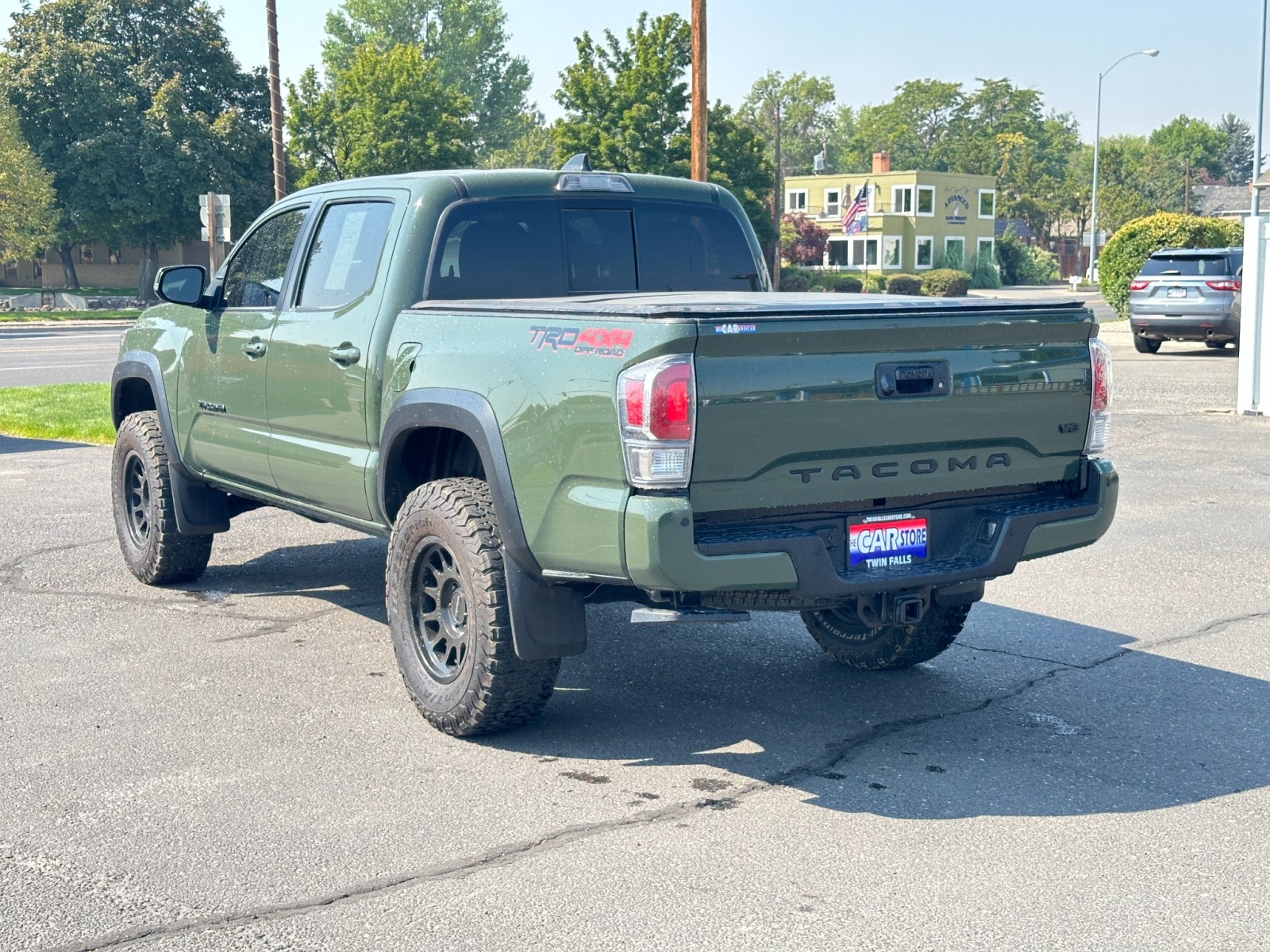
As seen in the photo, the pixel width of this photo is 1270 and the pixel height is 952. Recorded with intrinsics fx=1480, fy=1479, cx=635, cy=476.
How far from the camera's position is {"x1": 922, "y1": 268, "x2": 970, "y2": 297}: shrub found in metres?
60.6

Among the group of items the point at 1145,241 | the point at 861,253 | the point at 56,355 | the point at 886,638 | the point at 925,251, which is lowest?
the point at 886,638

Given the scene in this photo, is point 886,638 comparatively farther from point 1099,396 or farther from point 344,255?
point 344,255

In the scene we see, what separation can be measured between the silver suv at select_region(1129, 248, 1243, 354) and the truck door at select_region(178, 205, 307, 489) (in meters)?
19.7

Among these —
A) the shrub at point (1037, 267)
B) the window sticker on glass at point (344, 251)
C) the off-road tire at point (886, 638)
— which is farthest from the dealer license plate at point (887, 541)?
the shrub at point (1037, 267)

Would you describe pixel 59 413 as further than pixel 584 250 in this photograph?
Yes

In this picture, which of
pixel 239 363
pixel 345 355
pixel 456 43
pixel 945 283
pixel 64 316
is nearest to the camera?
pixel 345 355

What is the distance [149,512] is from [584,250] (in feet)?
9.68

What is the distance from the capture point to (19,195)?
49219 millimetres

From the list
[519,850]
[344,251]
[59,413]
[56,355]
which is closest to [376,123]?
[56,355]

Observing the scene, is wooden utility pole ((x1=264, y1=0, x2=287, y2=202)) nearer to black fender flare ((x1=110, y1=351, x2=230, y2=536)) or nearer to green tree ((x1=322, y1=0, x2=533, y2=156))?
black fender flare ((x1=110, y1=351, x2=230, y2=536))

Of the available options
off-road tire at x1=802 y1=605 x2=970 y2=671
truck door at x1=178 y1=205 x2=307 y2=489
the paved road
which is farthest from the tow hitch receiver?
the paved road

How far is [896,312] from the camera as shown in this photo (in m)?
4.77

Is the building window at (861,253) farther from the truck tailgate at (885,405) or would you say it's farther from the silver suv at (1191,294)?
the truck tailgate at (885,405)

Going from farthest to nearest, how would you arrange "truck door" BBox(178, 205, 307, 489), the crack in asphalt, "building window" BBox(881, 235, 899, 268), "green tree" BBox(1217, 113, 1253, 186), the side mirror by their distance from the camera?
"green tree" BBox(1217, 113, 1253, 186), "building window" BBox(881, 235, 899, 268), the side mirror, "truck door" BBox(178, 205, 307, 489), the crack in asphalt
